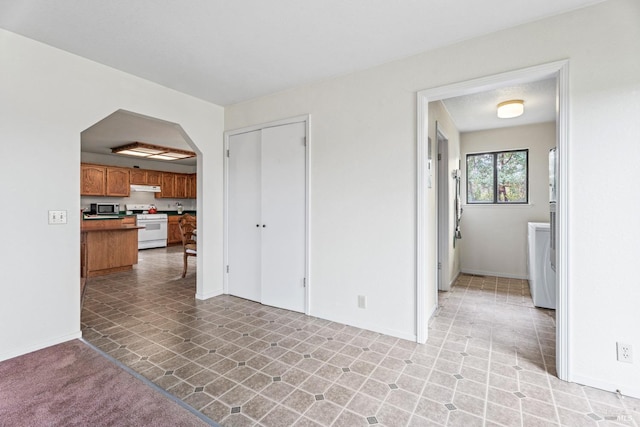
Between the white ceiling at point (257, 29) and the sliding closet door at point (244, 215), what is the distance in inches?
40.4

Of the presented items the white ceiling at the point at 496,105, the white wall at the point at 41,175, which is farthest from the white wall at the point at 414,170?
the white wall at the point at 41,175

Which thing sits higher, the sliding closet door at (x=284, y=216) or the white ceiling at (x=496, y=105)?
the white ceiling at (x=496, y=105)

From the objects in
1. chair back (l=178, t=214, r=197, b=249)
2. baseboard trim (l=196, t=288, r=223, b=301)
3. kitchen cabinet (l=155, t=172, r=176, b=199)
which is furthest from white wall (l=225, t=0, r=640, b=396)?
kitchen cabinet (l=155, t=172, r=176, b=199)

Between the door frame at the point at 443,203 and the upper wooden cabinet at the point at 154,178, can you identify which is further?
the upper wooden cabinet at the point at 154,178

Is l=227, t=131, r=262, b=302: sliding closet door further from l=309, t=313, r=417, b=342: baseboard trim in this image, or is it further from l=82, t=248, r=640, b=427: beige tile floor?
l=309, t=313, r=417, b=342: baseboard trim

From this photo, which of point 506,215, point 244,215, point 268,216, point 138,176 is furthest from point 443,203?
point 138,176

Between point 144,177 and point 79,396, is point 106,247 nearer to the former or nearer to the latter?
point 144,177

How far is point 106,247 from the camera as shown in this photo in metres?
5.15

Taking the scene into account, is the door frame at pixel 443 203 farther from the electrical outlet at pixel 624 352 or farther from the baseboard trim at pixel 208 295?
the baseboard trim at pixel 208 295

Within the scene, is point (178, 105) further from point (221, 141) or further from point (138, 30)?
point (138, 30)

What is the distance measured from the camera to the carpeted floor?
166 centimetres

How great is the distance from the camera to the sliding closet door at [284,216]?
3328mm

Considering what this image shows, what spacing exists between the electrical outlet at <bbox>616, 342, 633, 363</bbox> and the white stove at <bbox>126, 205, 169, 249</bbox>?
883cm

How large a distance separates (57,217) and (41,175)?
36 cm
